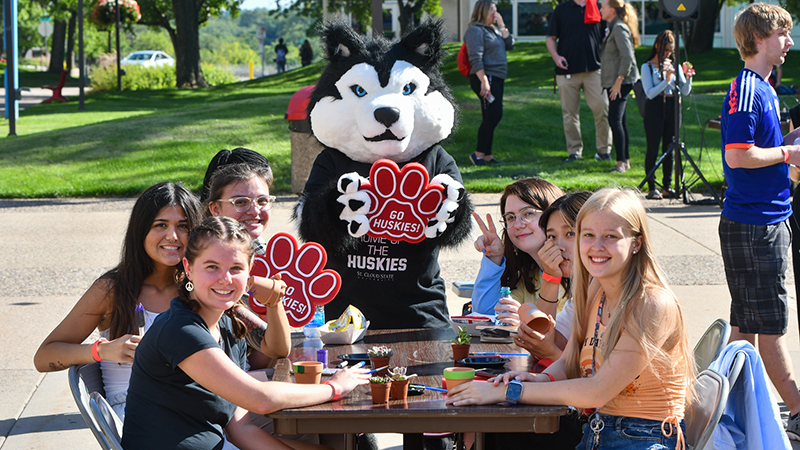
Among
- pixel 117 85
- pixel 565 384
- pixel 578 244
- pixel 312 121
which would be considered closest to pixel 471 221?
pixel 312 121

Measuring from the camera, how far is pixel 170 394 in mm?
2461

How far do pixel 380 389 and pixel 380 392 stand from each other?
0.01 meters

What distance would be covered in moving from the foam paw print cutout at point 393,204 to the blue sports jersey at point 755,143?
1.37 meters

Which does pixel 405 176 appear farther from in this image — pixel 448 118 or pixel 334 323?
pixel 334 323

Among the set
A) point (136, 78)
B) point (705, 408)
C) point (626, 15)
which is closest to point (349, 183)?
point (705, 408)

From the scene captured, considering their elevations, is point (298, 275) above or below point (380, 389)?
above

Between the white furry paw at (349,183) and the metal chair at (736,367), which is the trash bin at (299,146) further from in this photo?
the metal chair at (736,367)

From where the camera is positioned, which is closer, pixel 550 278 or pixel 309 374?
pixel 309 374

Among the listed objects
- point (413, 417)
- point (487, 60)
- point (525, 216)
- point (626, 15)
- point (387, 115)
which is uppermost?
point (626, 15)

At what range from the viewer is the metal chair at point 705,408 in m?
2.28

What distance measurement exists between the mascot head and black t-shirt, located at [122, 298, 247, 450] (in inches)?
63.0

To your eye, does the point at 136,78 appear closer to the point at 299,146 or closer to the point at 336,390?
the point at 299,146

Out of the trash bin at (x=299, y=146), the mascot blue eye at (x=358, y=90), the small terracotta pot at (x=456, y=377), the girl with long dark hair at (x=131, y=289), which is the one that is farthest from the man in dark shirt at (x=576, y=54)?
the small terracotta pot at (x=456, y=377)

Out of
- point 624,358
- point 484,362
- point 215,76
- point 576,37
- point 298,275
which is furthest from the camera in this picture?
point 215,76
